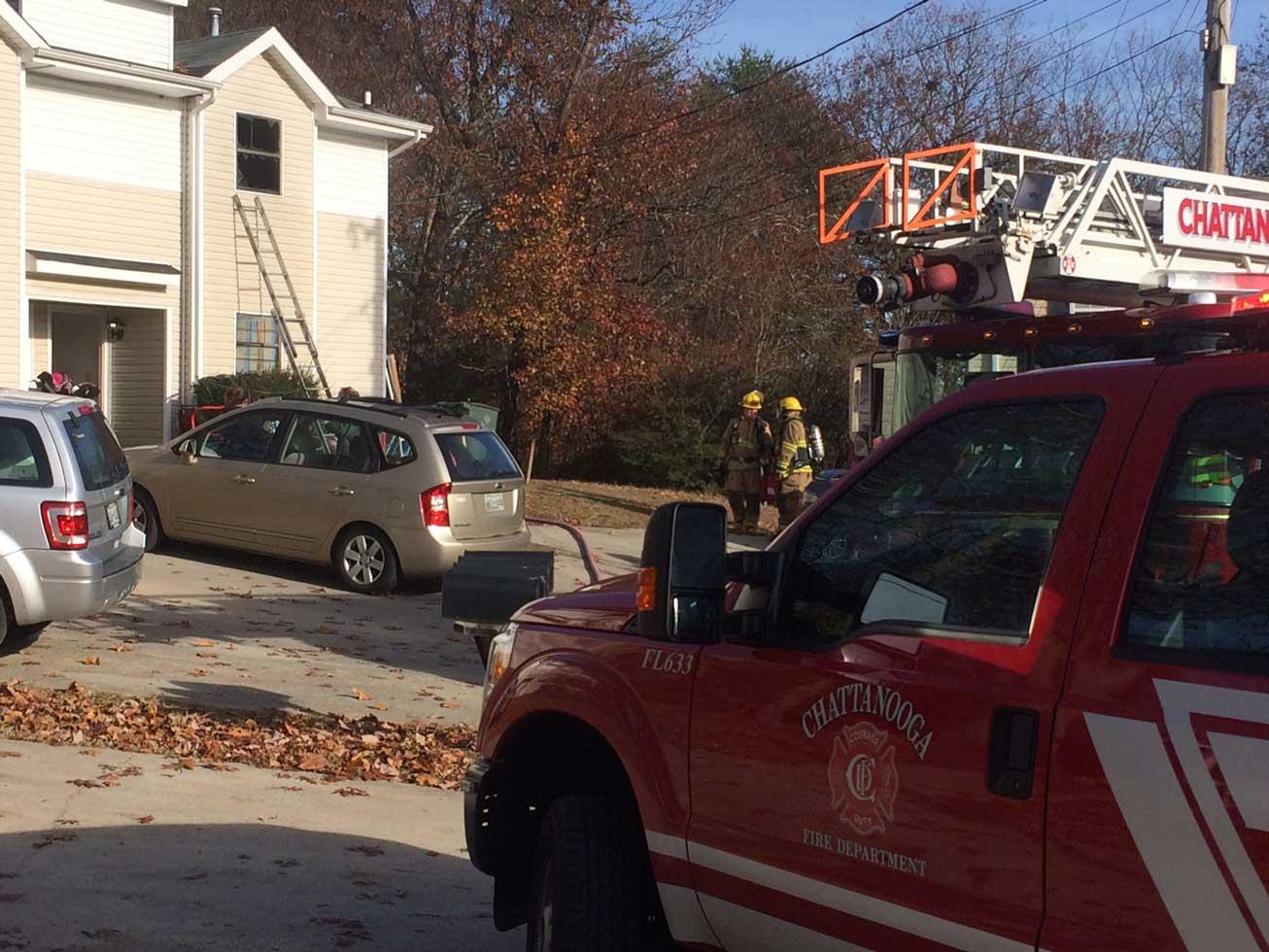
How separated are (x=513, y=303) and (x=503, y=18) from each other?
7179 millimetres

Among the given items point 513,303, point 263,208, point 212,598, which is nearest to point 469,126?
point 513,303

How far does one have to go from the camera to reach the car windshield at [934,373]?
9891 millimetres

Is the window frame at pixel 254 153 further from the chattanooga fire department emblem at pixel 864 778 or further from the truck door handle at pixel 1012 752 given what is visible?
the truck door handle at pixel 1012 752

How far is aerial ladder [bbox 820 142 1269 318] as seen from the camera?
30.1 ft

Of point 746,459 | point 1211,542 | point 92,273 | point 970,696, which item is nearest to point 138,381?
point 92,273

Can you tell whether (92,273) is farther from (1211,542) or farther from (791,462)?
(1211,542)

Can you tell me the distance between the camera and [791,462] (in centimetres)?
1831

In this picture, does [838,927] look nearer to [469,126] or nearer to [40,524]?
[40,524]

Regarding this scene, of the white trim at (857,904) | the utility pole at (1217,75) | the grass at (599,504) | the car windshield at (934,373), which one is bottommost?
the white trim at (857,904)

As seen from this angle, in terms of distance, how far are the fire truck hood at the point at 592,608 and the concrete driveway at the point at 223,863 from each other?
1527mm

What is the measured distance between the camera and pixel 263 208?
24.4m

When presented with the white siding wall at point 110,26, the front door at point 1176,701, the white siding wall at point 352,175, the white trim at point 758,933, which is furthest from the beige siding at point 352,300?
the front door at point 1176,701

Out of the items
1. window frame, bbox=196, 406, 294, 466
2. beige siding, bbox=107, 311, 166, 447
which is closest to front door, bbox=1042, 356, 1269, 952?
window frame, bbox=196, 406, 294, 466

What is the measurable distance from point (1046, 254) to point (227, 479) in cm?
805
